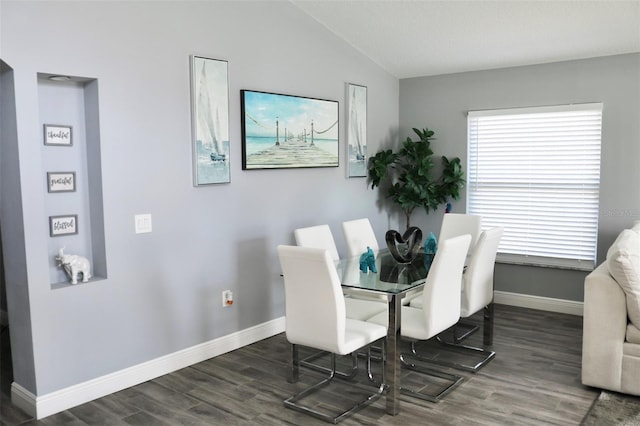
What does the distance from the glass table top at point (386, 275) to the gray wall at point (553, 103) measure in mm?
1870

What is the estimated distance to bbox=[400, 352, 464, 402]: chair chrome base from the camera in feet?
11.4

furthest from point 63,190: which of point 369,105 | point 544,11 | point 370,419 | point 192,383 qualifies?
point 544,11

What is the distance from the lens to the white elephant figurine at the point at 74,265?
3.42 metres

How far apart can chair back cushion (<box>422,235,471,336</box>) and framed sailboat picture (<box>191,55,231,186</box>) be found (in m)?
1.81

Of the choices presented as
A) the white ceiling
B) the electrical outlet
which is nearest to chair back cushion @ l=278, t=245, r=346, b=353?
the electrical outlet

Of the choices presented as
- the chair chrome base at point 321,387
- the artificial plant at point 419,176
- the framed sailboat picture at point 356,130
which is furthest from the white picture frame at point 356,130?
the chair chrome base at point 321,387

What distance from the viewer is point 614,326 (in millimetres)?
3430

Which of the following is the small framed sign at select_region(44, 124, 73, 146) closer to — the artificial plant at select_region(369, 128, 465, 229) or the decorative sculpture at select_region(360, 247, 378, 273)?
the decorative sculpture at select_region(360, 247, 378, 273)

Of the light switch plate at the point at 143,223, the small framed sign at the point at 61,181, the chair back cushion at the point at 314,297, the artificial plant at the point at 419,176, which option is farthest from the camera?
the artificial plant at the point at 419,176

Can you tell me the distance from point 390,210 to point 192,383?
3.31m

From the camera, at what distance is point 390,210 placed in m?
6.35

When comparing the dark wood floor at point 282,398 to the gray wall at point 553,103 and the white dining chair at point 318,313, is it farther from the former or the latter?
the gray wall at point 553,103

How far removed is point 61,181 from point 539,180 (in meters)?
4.31

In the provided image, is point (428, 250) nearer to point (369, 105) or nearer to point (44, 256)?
point (369, 105)
